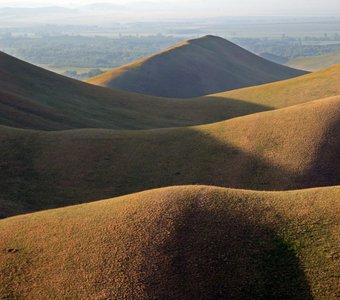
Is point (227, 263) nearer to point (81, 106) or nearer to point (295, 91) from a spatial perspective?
point (81, 106)

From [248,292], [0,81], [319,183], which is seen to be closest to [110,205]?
[248,292]

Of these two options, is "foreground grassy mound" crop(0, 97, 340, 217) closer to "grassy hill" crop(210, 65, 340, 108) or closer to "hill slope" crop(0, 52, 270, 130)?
"hill slope" crop(0, 52, 270, 130)

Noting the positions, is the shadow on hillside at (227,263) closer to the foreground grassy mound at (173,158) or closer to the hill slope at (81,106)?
the foreground grassy mound at (173,158)

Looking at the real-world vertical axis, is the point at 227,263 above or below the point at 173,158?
above

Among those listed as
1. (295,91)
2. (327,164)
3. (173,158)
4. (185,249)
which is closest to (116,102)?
(295,91)

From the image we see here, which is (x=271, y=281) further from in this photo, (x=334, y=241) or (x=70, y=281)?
(x=70, y=281)

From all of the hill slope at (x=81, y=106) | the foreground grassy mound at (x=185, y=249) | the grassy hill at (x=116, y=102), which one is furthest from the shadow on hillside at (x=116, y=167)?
the grassy hill at (x=116, y=102)
